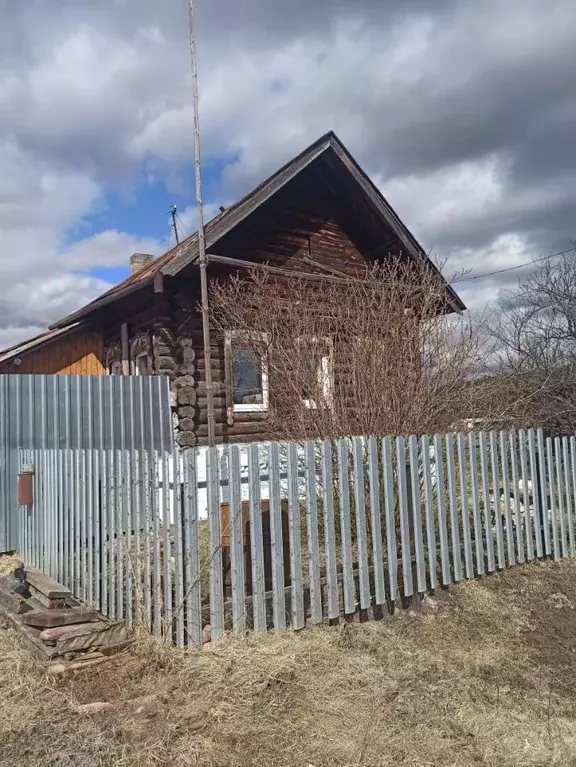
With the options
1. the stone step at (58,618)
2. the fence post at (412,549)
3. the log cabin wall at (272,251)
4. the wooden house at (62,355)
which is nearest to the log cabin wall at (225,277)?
the log cabin wall at (272,251)

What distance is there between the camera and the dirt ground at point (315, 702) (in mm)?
3166

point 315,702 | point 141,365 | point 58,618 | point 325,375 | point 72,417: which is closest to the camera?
point 315,702

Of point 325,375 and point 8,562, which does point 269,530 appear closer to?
point 325,375

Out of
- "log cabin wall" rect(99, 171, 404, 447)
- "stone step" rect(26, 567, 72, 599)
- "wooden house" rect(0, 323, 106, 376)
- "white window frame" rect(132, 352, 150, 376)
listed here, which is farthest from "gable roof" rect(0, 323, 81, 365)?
"stone step" rect(26, 567, 72, 599)

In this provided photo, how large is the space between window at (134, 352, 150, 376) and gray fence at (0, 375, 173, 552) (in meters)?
1.87

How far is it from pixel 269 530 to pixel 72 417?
4915 millimetres

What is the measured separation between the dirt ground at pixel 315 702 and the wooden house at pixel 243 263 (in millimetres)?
5560

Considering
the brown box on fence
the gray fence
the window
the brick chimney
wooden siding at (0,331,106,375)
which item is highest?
the brick chimney

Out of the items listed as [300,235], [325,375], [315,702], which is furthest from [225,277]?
[315,702]

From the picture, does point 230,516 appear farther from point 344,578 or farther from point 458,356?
point 458,356

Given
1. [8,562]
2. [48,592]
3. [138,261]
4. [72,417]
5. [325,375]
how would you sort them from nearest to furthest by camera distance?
[48,592], [325,375], [8,562], [72,417], [138,261]

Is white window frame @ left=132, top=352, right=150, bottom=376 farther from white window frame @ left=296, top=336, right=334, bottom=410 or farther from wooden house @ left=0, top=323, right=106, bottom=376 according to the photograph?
white window frame @ left=296, top=336, right=334, bottom=410

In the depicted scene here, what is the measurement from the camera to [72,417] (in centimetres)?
886

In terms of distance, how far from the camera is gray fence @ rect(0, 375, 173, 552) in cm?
838
